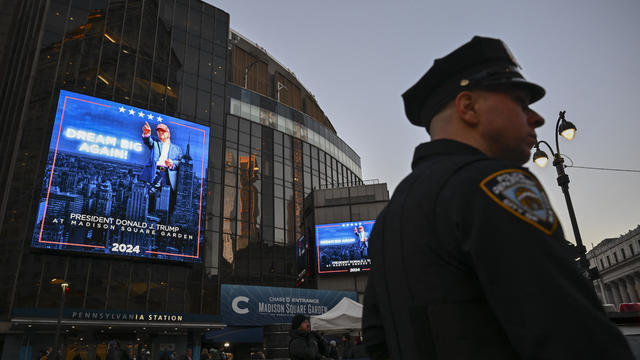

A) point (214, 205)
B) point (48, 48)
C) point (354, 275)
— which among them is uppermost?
point (48, 48)

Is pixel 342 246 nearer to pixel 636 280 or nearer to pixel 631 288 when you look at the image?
pixel 636 280

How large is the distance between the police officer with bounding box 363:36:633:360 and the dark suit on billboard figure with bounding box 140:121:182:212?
26011 mm

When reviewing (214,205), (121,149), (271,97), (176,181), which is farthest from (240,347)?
(271,97)

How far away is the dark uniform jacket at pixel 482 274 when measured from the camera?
2.82 feet

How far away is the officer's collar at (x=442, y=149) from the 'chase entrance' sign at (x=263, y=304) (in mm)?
27168

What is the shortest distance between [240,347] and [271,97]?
28640mm

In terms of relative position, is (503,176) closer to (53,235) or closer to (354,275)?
(53,235)

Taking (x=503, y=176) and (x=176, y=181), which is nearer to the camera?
(x=503, y=176)

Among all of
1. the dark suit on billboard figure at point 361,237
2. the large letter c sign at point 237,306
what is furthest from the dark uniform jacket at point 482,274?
the dark suit on billboard figure at point 361,237

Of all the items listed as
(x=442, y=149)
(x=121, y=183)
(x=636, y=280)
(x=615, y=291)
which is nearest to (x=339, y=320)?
(x=442, y=149)

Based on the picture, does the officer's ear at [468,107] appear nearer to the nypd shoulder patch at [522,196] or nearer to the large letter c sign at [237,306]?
the nypd shoulder patch at [522,196]

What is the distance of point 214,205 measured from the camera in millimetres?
31547

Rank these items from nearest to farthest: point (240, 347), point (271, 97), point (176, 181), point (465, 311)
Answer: point (465, 311) < point (176, 181) < point (240, 347) < point (271, 97)

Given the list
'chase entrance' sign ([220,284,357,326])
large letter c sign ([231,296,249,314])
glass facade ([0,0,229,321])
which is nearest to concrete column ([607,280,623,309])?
'chase entrance' sign ([220,284,357,326])
